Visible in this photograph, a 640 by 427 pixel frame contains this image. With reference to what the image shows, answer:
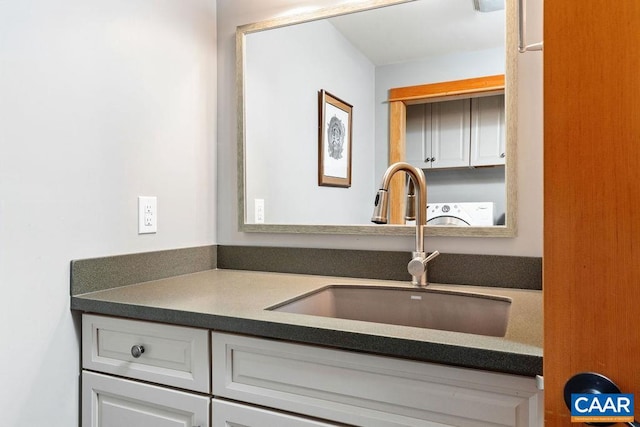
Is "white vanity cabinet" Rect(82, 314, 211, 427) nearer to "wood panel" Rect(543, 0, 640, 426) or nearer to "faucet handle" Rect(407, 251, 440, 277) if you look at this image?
"faucet handle" Rect(407, 251, 440, 277)

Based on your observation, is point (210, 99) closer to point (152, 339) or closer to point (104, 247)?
point (104, 247)

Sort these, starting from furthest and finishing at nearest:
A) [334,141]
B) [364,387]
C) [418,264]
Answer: [334,141]
[418,264]
[364,387]

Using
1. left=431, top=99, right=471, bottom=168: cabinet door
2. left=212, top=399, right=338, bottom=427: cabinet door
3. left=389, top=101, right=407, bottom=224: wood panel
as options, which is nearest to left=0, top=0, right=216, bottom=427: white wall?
left=212, top=399, right=338, bottom=427: cabinet door

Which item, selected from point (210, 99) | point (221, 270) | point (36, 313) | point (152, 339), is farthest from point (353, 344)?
point (210, 99)

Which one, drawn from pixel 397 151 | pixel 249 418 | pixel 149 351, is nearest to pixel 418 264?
pixel 397 151

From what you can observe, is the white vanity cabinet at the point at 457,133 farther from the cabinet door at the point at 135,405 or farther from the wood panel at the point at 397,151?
the cabinet door at the point at 135,405

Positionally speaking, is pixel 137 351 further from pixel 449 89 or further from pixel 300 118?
pixel 449 89

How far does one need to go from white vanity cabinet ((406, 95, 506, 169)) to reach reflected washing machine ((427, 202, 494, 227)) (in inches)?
4.7

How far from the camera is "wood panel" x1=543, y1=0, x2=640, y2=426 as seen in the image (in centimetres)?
46

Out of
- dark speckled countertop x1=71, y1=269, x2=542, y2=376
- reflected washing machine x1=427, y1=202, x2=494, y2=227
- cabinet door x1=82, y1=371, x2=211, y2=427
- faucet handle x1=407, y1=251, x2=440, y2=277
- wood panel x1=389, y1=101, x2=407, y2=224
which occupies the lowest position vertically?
cabinet door x1=82, y1=371, x2=211, y2=427

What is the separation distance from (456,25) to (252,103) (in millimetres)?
738

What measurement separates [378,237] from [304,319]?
56 centimetres

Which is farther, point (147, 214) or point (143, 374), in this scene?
point (147, 214)

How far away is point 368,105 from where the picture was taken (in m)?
1.42
